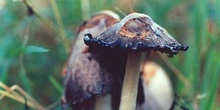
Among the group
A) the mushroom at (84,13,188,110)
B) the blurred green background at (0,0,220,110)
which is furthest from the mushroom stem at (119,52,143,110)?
the blurred green background at (0,0,220,110)

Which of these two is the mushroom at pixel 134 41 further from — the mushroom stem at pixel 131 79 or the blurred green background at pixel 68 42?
the blurred green background at pixel 68 42

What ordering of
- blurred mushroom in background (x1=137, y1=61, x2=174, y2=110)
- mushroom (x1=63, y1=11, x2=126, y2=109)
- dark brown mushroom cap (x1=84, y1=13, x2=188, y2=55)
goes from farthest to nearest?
blurred mushroom in background (x1=137, y1=61, x2=174, y2=110) < mushroom (x1=63, y1=11, x2=126, y2=109) < dark brown mushroom cap (x1=84, y1=13, x2=188, y2=55)

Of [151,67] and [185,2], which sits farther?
[185,2]

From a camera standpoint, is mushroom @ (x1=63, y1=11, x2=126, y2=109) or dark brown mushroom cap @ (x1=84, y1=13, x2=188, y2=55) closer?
dark brown mushroom cap @ (x1=84, y1=13, x2=188, y2=55)

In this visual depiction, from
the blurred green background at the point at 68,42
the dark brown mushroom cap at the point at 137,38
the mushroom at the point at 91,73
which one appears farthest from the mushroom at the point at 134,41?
the blurred green background at the point at 68,42

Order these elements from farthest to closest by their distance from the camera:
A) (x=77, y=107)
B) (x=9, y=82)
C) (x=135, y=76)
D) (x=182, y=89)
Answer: (x=9, y=82)
(x=182, y=89)
(x=77, y=107)
(x=135, y=76)

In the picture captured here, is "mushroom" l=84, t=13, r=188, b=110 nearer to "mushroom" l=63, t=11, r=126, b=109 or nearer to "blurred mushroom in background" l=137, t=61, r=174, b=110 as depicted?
Result: "mushroom" l=63, t=11, r=126, b=109

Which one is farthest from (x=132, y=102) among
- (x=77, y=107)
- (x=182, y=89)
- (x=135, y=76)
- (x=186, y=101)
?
(x=182, y=89)

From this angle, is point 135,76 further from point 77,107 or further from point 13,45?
point 13,45
